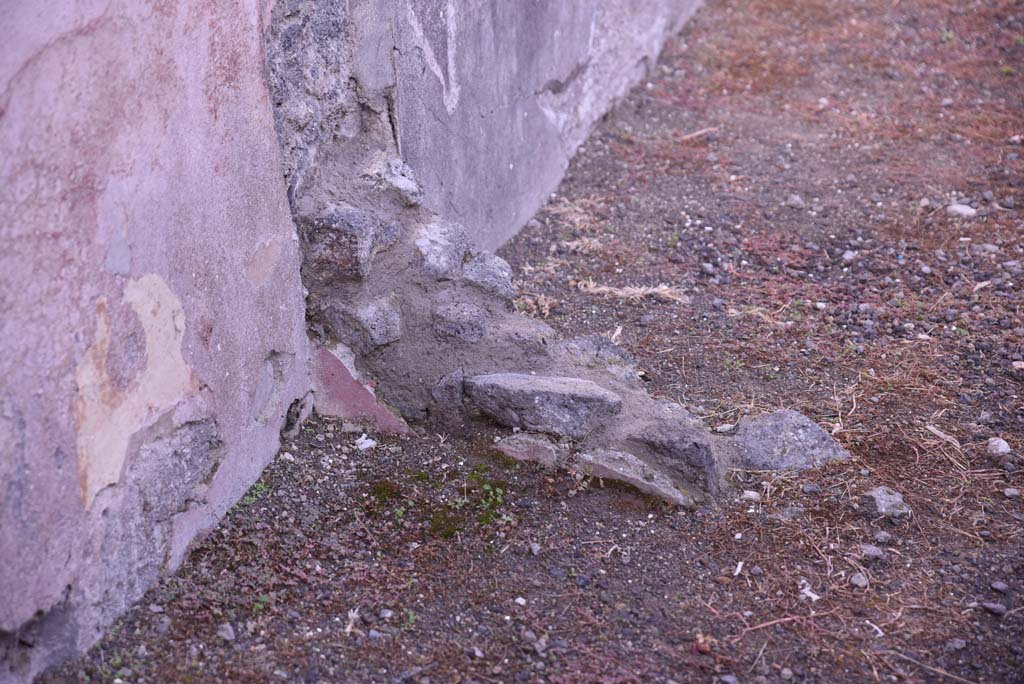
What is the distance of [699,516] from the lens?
2432 mm

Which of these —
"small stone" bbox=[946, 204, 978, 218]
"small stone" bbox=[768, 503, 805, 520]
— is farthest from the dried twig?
"small stone" bbox=[946, 204, 978, 218]

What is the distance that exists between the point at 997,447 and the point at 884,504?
466 millimetres

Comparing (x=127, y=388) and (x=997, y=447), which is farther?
(x=997, y=447)

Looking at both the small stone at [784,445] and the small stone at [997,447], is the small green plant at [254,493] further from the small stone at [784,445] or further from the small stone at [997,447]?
the small stone at [997,447]

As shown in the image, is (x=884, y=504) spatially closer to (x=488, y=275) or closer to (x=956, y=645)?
(x=956, y=645)

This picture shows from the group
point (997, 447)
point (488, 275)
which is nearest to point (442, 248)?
point (488, 275)

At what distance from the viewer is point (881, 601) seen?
2.22 metres

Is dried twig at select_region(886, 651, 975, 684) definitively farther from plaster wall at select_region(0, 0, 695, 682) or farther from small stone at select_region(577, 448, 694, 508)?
plaster wall at select_region(0, 0, 695, 682)

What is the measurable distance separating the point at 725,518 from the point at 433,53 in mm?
1649

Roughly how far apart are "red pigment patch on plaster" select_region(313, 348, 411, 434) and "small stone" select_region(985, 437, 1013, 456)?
1.55 m

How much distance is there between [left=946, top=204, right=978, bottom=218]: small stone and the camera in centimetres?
421

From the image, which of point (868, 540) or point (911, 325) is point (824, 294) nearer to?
point (911, 325)

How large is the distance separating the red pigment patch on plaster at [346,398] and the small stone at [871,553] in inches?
45.7

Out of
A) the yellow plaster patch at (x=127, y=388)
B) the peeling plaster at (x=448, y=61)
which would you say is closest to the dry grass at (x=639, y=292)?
the peeling plaster at (x=448, y=61)
